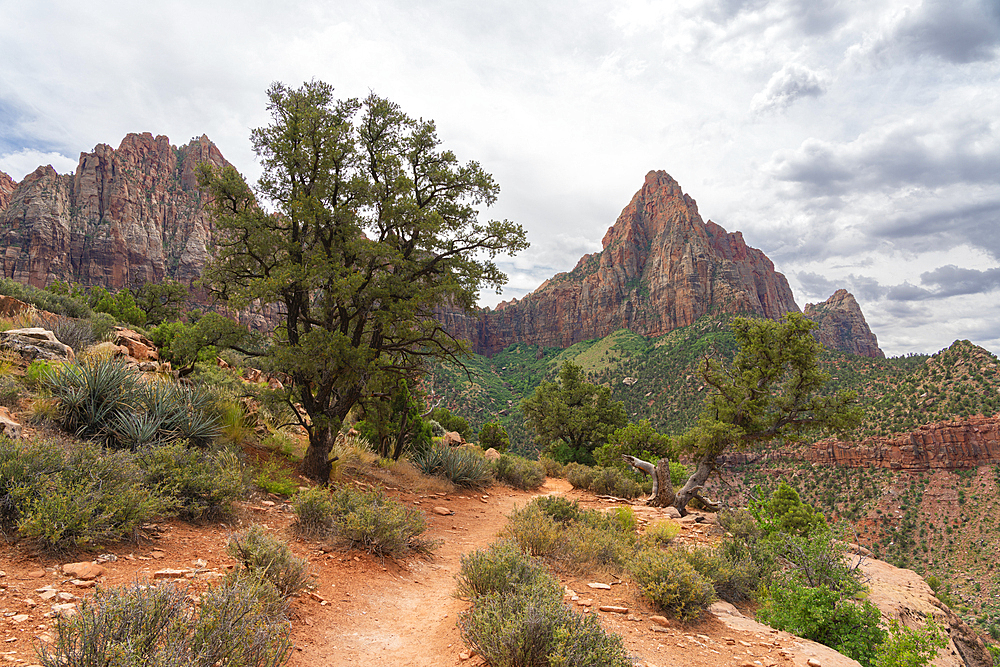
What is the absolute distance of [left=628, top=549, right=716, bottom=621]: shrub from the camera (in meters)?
5.39

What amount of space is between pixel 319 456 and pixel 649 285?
132551 millimetres

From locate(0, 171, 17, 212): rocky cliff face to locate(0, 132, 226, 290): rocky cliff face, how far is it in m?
1.21

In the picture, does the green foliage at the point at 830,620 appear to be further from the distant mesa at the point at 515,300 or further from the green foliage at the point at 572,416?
the distant mesa at the point at 515,300

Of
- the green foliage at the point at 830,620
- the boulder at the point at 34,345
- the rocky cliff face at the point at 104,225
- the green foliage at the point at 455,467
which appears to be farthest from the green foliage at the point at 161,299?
the rocky cliff face at the point at 104,225

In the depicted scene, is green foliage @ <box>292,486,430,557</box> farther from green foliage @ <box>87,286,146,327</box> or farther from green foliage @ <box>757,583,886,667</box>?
green foliage @ <box>87,286,146,327</box>

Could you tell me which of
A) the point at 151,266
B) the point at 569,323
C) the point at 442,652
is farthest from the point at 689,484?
the point at 569,323

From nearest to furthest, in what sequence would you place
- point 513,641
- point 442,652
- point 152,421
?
point 513,641 < point 442,652 < point 152,421

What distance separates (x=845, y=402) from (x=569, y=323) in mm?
133676

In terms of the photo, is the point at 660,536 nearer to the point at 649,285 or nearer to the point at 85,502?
the point at 85,502

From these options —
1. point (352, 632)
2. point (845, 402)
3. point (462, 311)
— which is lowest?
point (352, 632)

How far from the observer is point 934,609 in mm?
8227

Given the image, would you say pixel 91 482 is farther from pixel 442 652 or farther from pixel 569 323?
pixel 569 323

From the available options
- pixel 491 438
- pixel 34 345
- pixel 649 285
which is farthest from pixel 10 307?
pixel 649 285

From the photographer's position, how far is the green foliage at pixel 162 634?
2.31 metres
